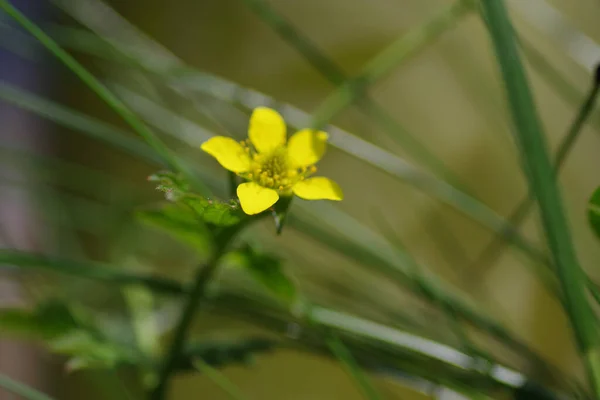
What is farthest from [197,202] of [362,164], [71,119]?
[362,164]

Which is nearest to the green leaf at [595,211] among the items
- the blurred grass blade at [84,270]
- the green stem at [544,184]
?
the green stem at [544,184]

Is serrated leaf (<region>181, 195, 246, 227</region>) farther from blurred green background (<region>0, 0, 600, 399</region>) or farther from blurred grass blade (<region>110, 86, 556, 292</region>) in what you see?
blurred green background (<region>0, 0, 600, 399</region>)

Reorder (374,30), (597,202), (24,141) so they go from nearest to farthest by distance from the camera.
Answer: (597,202) < (374,30) < (24,141)

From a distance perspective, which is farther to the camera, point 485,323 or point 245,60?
point 245,60

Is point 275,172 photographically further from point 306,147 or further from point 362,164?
point 362,164

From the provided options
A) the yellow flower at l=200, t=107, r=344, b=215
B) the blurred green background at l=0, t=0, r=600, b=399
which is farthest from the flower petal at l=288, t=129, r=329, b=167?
the blurred green background at l=0, t=0, r=600, b=399

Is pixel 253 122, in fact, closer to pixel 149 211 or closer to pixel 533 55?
pixel 149 211

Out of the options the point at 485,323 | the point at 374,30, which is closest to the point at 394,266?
the point at 485,323
